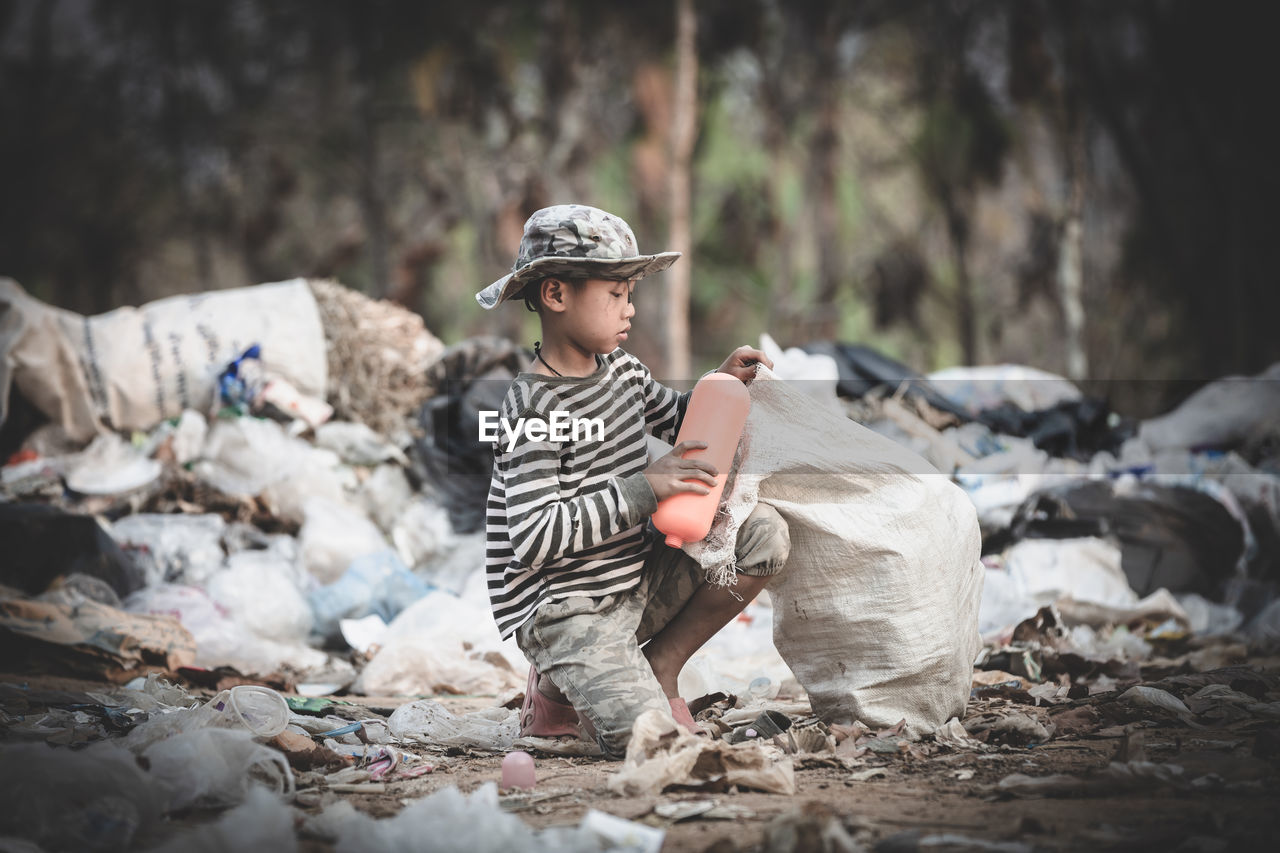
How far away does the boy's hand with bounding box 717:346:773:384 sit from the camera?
259 centimetres

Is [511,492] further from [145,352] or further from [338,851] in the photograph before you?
[145,352]

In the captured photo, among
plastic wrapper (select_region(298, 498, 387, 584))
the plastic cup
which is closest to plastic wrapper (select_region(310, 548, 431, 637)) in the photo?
plastic wrapper (select_region(298, 498, 387, 584))

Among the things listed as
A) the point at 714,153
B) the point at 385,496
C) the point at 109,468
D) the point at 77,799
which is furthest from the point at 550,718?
the point at 714,153

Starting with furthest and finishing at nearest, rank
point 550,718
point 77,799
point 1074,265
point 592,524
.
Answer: point 1074,265 → point 550,718 → point 592,524 → point 77,799

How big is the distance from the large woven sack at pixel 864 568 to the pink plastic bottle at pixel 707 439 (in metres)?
0.08

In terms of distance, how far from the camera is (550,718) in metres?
2.52

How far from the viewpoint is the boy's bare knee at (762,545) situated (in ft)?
7.73

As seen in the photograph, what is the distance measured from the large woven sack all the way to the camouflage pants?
61 mm

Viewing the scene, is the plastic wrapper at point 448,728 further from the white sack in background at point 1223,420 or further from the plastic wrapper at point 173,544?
the white sack in background at point 1223,420

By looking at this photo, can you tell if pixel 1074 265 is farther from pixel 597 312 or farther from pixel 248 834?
pixel 248 834

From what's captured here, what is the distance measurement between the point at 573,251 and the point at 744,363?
572 mm

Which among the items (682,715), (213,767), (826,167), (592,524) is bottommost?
(682,715)

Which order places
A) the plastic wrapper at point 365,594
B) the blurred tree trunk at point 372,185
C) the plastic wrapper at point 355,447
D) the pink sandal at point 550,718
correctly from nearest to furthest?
the pink sandal at point 550,718, the plastic wrapper at point 365,594, the plastic wrapper at point 355,447, the blurred tree trunk at point 372,185

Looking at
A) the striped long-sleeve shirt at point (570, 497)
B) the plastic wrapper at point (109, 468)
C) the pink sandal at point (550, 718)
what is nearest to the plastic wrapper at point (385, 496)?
the plastic wrapper at point (109, 468)
